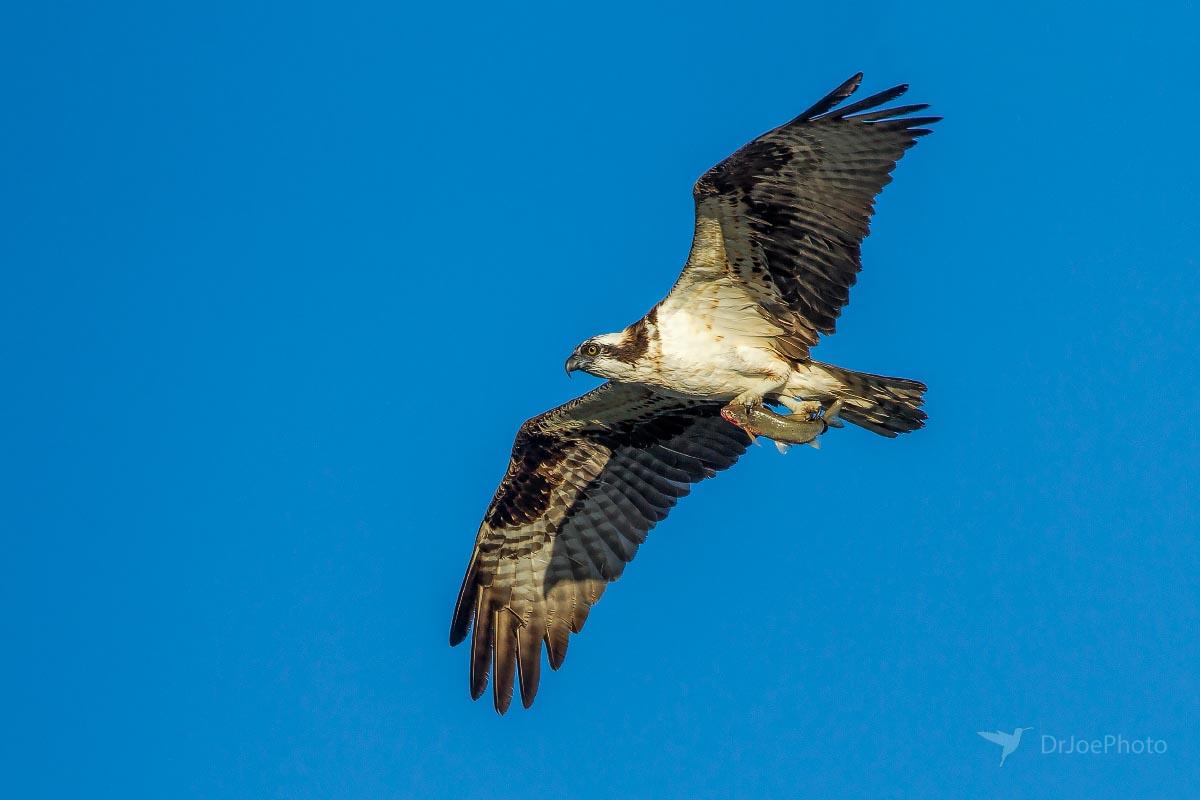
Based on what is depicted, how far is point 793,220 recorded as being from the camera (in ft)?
39.1

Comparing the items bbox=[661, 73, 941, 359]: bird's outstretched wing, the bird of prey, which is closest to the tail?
the bird of prey

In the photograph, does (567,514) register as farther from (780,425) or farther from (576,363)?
(780,425)

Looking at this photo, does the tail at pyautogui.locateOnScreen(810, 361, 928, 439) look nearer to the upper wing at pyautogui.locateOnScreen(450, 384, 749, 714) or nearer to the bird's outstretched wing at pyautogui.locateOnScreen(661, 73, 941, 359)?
the bird's outstretched wing at pyautogui.locateOnScreen(661, 73, 941, 359)

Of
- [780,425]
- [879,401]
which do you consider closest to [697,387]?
[780,425]

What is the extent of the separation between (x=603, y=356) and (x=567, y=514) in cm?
249

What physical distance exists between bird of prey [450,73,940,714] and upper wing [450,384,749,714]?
0.01 m

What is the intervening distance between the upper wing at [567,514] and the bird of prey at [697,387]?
0.01 metres

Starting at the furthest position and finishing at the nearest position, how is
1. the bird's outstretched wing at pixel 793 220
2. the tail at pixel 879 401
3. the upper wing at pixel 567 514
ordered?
the upper wing at pixel 567 514, the tail at pixel 879 401, the bird's outstretched wing at pixel 793 220

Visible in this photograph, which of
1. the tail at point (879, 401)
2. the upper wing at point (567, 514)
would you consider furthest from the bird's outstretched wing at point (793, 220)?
the upper wing at point (567, 514)

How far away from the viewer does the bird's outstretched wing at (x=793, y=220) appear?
457 inches

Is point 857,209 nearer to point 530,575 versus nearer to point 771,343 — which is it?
point 771,343

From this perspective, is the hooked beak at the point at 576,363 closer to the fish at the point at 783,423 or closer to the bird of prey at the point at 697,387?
the bird of prey at the point at 697,387

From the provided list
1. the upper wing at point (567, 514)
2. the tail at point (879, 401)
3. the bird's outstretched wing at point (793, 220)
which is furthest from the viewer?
the upper wing at point (567, 514)

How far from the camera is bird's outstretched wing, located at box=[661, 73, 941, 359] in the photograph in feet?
38.1
